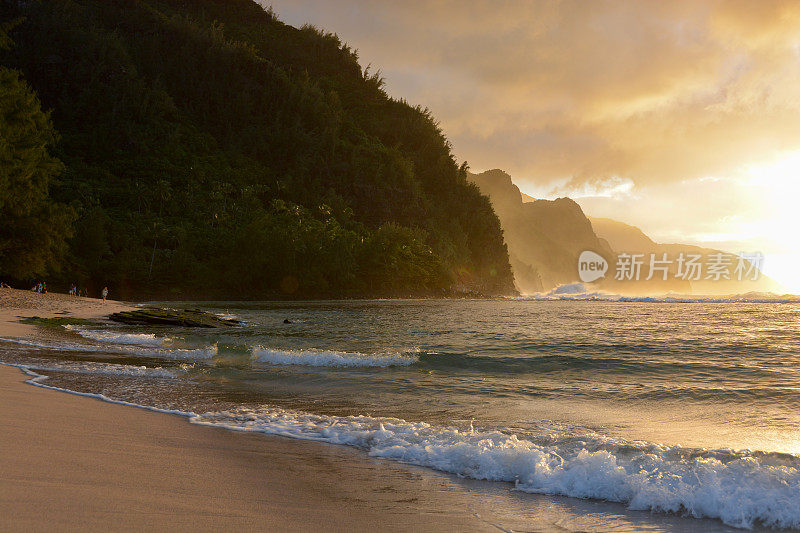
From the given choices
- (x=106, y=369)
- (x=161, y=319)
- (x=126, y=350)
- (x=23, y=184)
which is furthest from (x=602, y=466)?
(x=23, y=184)

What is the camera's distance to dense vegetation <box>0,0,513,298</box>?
325 feet

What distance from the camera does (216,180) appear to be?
129 m

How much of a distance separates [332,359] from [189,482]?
14.6 meters

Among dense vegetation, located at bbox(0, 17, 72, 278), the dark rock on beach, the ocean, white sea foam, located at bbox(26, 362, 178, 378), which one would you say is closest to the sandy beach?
the ocean

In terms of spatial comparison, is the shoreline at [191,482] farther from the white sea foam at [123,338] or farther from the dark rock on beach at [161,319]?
the dark rock on beach at [161,319]

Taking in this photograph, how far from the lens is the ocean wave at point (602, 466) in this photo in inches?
231

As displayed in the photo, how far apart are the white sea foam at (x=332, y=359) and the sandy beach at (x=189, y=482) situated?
11045 millimetres

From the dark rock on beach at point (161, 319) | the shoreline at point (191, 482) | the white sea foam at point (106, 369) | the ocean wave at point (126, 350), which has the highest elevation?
the shoreline at point (191, 482)

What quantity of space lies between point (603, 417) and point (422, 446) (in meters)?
5.09

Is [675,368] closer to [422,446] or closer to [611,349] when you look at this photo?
[611,349]

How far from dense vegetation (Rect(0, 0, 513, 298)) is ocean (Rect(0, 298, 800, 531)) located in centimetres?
4483

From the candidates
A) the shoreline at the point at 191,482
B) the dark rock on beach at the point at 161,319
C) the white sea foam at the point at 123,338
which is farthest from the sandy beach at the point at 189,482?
the dark rock on beach at the point at 161,319

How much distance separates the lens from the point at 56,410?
8523 mm

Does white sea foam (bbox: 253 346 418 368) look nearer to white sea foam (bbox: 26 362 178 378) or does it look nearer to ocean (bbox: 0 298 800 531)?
ocean (bbox: 0 298 800 531)
